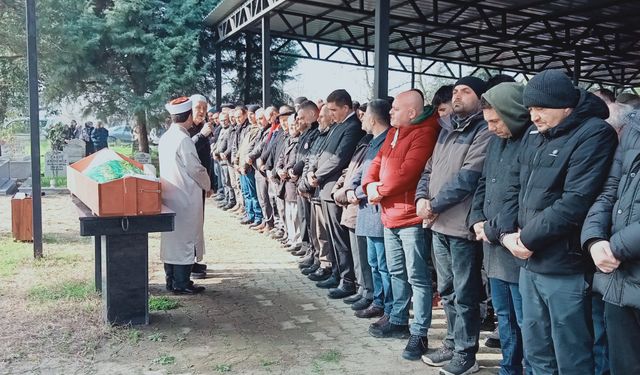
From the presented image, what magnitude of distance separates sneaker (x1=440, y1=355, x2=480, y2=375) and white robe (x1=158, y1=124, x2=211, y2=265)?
2.59 metres

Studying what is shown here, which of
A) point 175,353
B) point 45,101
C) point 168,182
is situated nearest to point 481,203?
point 175,353

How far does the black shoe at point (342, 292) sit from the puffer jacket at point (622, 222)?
2877 mm

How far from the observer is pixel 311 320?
15.0 feet

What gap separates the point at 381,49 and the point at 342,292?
3.20 m

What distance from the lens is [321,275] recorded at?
18.9 feet

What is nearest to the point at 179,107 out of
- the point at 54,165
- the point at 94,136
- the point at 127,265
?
the point at 127,265

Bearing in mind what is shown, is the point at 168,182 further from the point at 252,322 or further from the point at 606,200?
the point at 606,200

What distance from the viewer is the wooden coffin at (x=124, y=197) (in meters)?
4.10

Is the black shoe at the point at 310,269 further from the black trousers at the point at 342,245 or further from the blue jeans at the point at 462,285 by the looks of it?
the blue jeans at the point at 462,285

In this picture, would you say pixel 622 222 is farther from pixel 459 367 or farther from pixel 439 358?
pixel 439 358

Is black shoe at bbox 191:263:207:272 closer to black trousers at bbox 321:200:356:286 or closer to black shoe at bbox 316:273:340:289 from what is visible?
black shoe at bbox 316:273:340:289

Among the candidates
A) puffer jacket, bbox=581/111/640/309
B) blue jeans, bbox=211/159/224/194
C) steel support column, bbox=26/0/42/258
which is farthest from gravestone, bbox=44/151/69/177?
puffer jacket, bbox=581/111/640/309

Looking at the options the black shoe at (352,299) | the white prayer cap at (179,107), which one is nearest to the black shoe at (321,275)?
the black shoe at (352,299)

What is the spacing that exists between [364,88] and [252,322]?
98.4 ft
